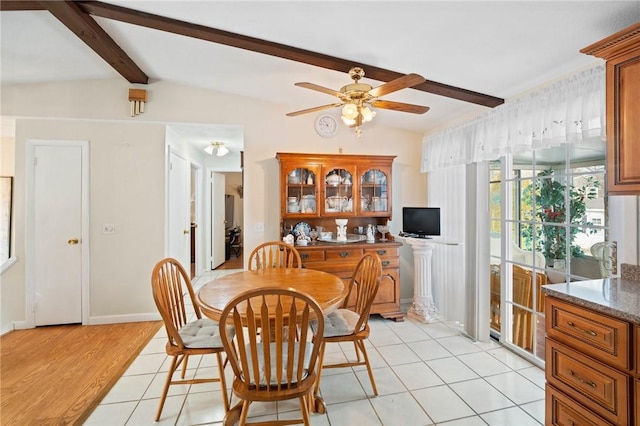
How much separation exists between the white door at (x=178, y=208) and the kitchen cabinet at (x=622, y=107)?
12.8 ft

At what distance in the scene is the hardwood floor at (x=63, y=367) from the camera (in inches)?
74.5

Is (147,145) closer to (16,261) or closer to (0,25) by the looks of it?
(0,25)

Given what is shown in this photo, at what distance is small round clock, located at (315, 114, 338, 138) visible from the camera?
3.57m

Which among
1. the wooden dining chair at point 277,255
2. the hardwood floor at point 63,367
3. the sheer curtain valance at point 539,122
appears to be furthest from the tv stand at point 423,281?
the hardwood floor at point 63,367

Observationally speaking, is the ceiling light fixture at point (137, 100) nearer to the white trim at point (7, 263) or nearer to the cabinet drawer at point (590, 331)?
the white trim at point (7, 263)

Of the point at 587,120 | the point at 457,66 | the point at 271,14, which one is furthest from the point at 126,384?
the point at 587,120

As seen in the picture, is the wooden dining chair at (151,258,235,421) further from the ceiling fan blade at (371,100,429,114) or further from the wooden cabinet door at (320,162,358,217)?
the ceiling fan blade at (371,100,429,114)

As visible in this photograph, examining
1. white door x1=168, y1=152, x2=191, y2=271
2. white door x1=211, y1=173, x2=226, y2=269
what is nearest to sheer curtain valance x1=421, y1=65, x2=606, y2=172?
white door x1=168, y1=152, x2=191, y2=271

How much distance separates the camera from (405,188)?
382cm

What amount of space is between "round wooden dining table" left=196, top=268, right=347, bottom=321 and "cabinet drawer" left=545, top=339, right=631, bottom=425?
1.13 meters

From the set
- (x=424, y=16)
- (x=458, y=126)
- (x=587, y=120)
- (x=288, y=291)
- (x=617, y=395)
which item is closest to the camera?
(x=617, y=395)

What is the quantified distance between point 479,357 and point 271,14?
122 inches

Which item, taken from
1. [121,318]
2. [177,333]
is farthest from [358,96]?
[121,318]

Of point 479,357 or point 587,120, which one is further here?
point 479,357
